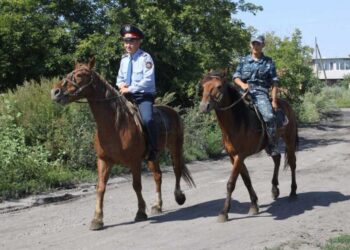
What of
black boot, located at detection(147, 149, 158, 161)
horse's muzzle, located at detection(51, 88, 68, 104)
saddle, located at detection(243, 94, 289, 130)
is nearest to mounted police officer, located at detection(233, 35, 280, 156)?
saddle, located at detection(243, 94, 289, 130)

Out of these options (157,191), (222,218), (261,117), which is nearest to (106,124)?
(157,191)

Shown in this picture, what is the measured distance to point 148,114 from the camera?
847cm

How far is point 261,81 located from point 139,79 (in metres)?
2.12

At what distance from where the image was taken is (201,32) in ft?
62.9

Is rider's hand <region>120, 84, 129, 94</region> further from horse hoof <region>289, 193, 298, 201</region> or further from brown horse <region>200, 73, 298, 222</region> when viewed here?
horse hoof <region>289, 193, 298, 201</region>

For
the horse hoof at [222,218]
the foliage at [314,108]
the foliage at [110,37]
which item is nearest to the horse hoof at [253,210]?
Answer: the horse hoof at [222,218]

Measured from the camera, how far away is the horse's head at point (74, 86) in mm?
7680

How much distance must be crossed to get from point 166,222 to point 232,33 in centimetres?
1215

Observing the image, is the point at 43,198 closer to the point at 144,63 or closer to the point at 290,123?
the point at 144,63

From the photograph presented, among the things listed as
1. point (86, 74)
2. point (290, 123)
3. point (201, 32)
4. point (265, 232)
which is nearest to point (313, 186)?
point (290, 123)

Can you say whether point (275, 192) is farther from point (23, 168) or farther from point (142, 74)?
point (23, 168)

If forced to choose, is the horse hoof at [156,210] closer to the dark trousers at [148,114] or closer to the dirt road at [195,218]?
the dirt road at [195,218]

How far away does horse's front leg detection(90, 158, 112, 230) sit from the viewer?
8.05 m

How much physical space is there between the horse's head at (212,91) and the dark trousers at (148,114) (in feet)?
2.80
